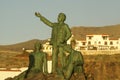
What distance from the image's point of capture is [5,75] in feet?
76.9

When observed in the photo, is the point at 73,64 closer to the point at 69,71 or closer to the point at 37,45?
the point at 69,71

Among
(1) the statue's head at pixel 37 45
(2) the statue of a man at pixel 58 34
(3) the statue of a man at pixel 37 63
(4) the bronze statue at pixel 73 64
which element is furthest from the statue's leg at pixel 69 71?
(1) the statue's head at pixel 37 45

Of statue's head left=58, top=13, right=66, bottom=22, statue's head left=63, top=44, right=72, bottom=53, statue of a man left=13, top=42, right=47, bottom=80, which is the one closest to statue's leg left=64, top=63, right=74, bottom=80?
statue's head left=63, top=44, right=72, bottom=53

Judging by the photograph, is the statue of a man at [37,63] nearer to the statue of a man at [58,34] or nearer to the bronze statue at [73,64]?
the statue of a man at [58,34]

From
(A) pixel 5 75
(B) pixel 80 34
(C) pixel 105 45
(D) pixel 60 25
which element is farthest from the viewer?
(B) pixel 80 34

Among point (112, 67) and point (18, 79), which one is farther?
point (112, 67)

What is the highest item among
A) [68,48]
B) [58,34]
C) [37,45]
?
[58,34]

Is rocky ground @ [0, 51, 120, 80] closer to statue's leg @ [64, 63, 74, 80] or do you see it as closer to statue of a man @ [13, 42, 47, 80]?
statue of a man @ [13, 42, 47, 80]

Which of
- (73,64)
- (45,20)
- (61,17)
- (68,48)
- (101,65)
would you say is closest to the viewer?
(73,64)

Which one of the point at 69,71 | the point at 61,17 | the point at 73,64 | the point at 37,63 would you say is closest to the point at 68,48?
the point at 73,64

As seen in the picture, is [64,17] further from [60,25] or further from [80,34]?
[80,34]

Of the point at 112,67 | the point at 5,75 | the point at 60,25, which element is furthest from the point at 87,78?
the point at 112,67

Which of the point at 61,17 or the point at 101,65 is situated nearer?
the point at 61,17

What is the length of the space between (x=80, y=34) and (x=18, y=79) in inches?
6882
